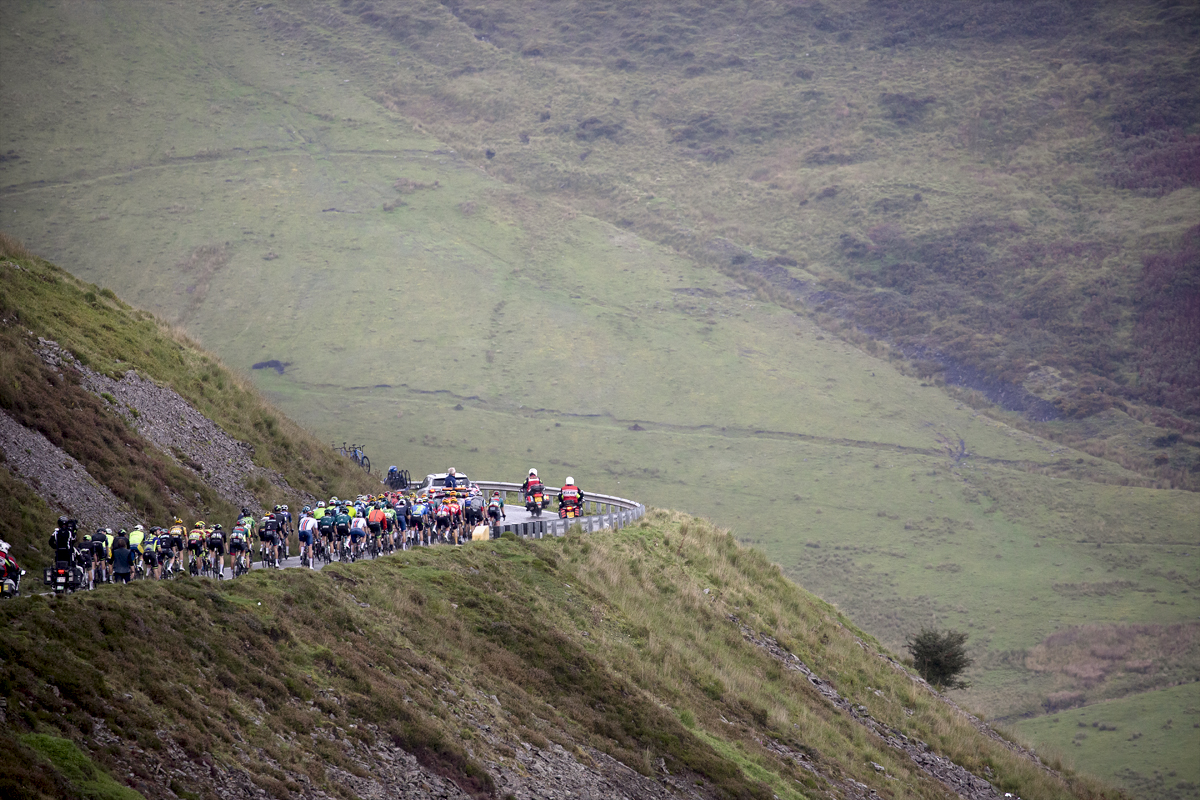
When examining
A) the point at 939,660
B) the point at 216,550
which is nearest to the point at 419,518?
the point at 216,550

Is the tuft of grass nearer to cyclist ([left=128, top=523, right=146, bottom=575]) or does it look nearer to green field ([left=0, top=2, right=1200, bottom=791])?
cyclist ([left=128, top=523, right=146, bottom=575])

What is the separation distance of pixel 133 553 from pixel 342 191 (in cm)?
15785

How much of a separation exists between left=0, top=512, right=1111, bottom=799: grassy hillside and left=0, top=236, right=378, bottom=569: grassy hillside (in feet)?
29.4

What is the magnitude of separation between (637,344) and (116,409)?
112632 mm

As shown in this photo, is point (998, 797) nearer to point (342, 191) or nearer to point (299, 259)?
point (299, 259)

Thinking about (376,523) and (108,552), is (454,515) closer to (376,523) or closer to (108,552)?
(376,523)

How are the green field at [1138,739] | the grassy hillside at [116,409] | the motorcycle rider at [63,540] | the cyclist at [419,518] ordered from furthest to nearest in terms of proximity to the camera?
the green field at [1138,739] → the grassy hillside at [116,409] → the cyclist at [419,518] → the motorcycle rider at [63,540]

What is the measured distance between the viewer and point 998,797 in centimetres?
3550

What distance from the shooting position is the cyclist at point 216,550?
25469 millimetres

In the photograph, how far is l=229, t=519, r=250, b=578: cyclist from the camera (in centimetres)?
2603

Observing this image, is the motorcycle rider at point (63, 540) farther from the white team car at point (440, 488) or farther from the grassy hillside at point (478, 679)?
the white team car at point (440, 488)

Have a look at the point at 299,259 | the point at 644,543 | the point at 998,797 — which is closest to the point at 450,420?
the point at 299,259

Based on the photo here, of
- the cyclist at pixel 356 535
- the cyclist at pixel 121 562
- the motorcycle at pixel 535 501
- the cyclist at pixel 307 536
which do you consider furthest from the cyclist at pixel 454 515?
the cyclist at pixel 121 562

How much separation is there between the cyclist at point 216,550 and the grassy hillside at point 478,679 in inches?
109
